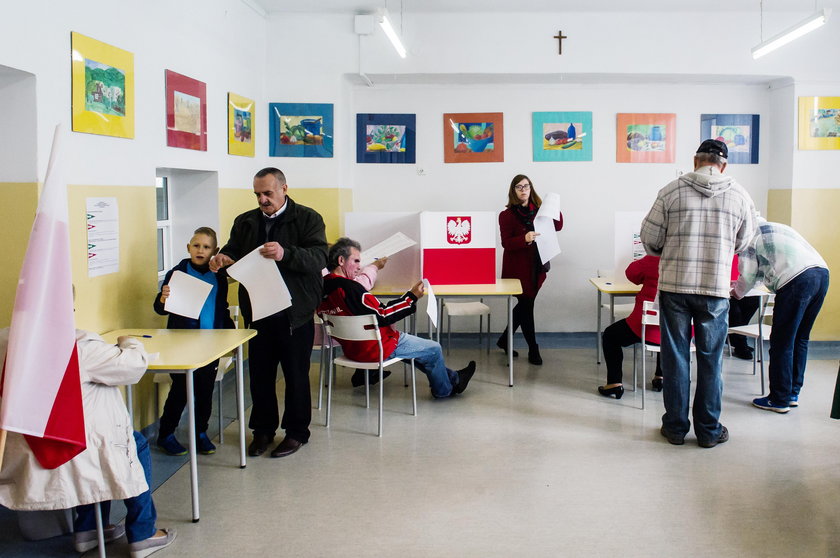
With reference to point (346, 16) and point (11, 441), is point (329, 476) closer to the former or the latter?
point (11, 441)

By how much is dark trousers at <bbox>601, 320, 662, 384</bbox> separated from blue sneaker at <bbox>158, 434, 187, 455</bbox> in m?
2.67

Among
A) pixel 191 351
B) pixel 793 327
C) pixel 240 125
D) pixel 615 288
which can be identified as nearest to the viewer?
pixel 191 351

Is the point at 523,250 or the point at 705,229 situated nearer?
the point at 705,229

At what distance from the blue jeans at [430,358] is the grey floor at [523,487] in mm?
131

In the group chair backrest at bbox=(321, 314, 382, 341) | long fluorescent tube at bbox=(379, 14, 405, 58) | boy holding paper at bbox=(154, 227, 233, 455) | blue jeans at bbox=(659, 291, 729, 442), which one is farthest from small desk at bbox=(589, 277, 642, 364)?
boy holding paper at bbox=(154, 227, 233, 455)

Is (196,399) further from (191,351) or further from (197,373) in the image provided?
(191,351)

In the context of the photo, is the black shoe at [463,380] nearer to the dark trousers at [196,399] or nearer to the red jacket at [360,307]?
the red jacket at [360,307]

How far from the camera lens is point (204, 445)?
159 inches

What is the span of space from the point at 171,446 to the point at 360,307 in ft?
3.99

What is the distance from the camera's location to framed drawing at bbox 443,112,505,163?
6996 millimetres

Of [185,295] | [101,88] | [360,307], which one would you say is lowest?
[360,307]

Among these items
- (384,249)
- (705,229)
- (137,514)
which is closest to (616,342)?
(705,229)

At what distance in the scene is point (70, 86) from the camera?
343 centimetres

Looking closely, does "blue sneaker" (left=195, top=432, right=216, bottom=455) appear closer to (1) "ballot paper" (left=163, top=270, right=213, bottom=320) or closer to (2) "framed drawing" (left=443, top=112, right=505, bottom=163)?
(1) "ballot paper" (left=163, top=270, right=213, bottom=320)
